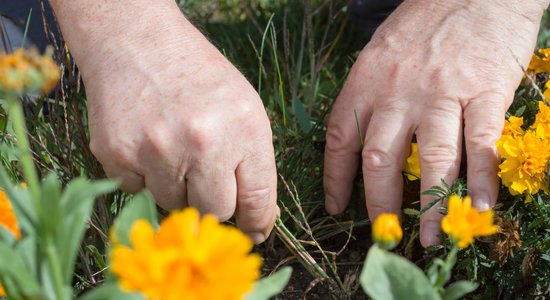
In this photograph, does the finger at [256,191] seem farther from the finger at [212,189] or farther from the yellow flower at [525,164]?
the yellow flower at [525,164]

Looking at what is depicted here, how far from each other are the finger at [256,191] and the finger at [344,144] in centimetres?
24

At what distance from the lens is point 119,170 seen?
1139 millimetres

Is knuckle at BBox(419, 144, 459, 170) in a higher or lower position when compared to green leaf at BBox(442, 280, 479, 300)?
lower

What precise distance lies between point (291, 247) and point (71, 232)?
662 millimetres

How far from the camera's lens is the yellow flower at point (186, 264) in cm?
52

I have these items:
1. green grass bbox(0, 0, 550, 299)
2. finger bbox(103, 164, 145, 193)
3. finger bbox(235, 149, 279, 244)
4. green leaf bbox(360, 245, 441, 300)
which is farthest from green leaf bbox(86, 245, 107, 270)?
green leaf bbox(360, 245, 441, 300)

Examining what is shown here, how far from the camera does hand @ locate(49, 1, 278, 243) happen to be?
108 centimetres

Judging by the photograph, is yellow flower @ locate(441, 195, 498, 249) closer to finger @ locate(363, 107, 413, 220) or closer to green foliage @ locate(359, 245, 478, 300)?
green foliage @ locate(359, 245, 478, 300)

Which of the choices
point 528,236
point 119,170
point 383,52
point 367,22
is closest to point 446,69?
point 383,52

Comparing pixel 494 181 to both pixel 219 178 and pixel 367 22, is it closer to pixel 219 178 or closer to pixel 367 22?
pixel 219 178

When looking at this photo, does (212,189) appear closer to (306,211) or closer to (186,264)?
(306,211)

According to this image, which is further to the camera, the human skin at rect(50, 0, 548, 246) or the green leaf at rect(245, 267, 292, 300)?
the human skin at rect(50, 0, 548, 246)

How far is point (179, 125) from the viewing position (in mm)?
1067

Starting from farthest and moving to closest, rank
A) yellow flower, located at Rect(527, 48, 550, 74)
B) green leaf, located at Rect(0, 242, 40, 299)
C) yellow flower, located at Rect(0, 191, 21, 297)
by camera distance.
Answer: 1. yellow flower, located at Rect(527, 48, 550, 74)
2. yellow flower, located at Rect(0, 191, 21, 297)
3. green leaf, located at Rect(0, 242, 40, 299)
